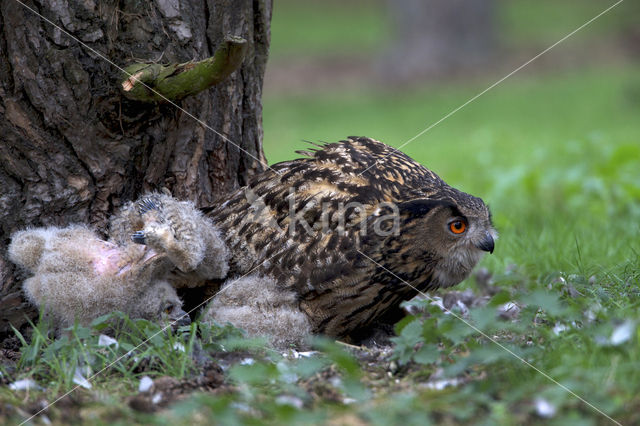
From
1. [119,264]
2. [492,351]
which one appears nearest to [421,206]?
[492,351]

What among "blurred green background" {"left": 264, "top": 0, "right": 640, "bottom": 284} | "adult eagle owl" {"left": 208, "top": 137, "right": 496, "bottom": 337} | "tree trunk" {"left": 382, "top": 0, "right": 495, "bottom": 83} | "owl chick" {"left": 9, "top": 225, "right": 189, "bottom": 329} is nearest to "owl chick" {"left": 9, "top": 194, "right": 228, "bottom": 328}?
"owl chick" {"left": 9, "top": 225, "right": 189, "bottom": 329}

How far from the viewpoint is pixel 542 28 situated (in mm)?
26875

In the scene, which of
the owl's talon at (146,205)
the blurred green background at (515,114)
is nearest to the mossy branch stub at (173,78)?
the owl's talon at (146,205)

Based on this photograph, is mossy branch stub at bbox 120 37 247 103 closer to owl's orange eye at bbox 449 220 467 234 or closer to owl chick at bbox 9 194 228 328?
owl chick at bbox 9 194 228 328

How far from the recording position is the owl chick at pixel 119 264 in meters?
3.30

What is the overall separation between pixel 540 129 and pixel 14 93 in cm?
1041

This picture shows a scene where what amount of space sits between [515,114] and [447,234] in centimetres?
1172

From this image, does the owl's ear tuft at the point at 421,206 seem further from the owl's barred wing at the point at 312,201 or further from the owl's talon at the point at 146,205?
the owl's talon at the point at 146,205

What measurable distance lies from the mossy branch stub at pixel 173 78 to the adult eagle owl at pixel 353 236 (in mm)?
747

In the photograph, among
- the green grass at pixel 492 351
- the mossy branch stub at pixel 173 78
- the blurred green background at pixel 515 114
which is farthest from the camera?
the blurred green background at pixel 515 114

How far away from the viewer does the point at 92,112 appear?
3445mm

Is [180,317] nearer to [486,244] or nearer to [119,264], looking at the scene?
[119,264]

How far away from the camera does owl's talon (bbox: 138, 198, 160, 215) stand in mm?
3547

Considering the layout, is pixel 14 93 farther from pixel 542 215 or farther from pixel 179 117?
pixel 542 215
